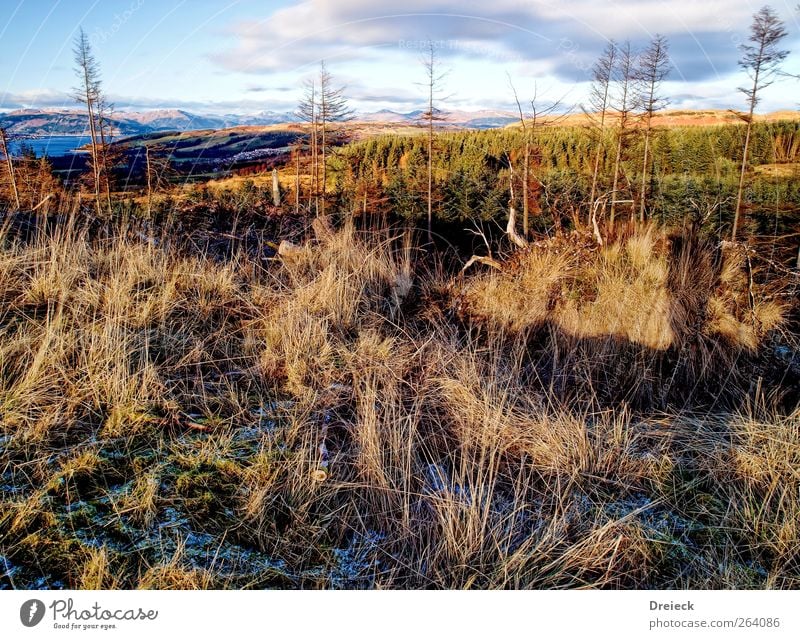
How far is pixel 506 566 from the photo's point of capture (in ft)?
6.30

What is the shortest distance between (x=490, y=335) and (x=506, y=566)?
2.02m
